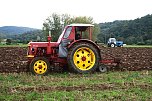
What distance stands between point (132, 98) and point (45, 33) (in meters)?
59.6

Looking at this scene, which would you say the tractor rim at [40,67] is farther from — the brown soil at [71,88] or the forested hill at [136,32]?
the forested hill at [136,32]

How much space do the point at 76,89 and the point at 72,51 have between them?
323cm

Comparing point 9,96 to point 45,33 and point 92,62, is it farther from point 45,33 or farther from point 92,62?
point 45,33

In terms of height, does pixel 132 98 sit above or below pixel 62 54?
below

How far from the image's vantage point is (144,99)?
670 cm

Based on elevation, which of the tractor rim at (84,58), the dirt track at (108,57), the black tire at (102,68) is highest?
the tractor rim at (84,58)

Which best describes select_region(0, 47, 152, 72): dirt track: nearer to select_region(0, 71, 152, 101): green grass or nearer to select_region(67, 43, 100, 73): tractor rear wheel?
select_region(67, 43, 100, 73): tractor rear wheel

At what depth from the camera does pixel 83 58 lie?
11109 mm

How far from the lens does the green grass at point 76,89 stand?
6.86 meters

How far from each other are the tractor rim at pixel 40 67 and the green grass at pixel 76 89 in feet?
3.72

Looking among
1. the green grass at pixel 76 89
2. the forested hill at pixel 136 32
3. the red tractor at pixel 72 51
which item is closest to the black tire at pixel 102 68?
the red tractor at pixel 72 51

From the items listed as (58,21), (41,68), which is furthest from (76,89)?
(58,21)

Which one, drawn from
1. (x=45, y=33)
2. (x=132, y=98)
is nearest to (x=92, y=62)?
(x=132, y=98)

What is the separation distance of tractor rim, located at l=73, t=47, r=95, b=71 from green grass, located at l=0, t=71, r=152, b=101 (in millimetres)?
1741
